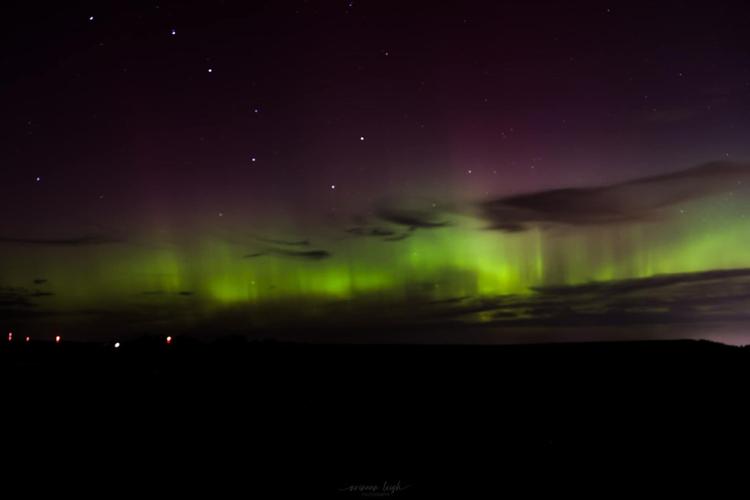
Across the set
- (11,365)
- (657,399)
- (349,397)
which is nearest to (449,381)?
(349,397)

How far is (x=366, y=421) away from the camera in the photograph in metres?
10.5

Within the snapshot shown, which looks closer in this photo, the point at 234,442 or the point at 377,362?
the point at 234,442

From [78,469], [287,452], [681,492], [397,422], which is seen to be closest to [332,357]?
[397,422]

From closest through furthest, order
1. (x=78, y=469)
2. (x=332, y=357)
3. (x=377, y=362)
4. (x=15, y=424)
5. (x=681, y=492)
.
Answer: (x=681, y=492) < (x=78, y=469) < (x=15, y=424) < (x=377, y=362) < (x=332, y=357)

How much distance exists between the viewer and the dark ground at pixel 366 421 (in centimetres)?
805

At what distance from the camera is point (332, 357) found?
18.7 meters

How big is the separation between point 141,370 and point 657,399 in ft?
40.9

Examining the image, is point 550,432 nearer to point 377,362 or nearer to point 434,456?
point 434,456

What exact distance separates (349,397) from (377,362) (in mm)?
4722

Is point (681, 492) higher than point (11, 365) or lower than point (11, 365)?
lower

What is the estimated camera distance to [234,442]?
30.9 ft

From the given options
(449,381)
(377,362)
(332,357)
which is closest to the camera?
(449,381)

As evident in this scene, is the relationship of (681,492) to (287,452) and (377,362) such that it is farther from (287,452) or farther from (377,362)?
(377,362)

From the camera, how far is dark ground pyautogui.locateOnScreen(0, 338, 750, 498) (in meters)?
8.05
